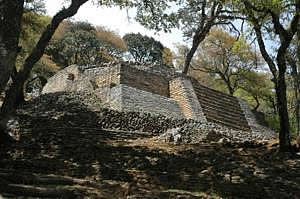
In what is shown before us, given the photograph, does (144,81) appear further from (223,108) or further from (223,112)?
(223,108)

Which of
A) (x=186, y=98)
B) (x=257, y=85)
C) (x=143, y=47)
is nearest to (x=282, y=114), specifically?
(x=186, y=98)

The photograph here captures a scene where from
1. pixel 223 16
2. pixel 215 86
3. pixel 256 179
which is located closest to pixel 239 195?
pixel 256 179

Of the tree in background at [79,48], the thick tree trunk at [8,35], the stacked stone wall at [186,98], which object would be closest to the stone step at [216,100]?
the stacked stone wall at [186,98]

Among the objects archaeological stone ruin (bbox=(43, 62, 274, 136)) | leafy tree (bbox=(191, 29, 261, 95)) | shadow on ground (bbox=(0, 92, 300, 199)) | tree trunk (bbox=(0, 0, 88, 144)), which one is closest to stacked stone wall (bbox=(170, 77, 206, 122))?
archaeological stone ruin (bbox=(43, 62, 274, 136))

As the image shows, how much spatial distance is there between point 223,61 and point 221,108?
38.4ft

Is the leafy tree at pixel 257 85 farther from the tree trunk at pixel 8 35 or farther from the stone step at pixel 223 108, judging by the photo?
the tree trunk at pixel 8 35

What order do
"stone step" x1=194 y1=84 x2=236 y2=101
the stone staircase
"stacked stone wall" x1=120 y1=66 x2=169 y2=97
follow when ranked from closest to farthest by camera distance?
"stacked stone wall" x1=120 y1=66 x2=169 y2=97
the stone staircase
"stone step" x1=194 y1=84 x2=236 y2=101

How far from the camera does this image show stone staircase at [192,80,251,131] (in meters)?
20.3

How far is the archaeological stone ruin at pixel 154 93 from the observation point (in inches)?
711

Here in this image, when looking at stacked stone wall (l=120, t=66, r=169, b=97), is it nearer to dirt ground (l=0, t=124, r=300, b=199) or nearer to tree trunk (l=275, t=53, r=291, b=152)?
dirt ground (l=0, t=124, r=300, b=199)

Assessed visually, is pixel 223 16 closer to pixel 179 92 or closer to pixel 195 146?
pixel 179 92

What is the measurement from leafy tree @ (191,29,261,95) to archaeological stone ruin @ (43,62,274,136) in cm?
942

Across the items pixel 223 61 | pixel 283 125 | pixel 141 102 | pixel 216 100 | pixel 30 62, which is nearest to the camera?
pixel 283 125

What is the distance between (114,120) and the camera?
14953mm
